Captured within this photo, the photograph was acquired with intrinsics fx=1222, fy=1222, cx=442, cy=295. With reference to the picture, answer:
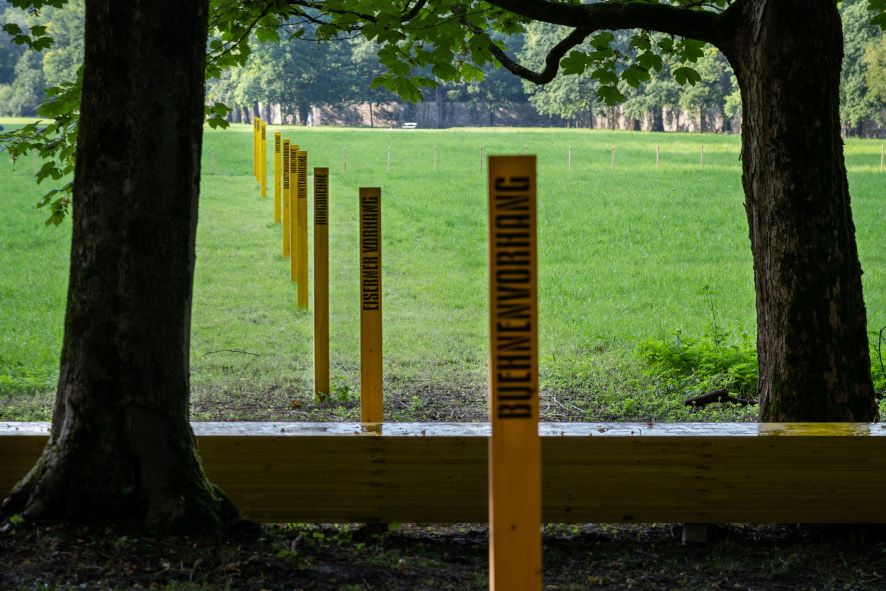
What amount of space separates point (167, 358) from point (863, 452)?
3199 millimetres

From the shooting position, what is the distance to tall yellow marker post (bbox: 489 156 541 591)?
3164 millimetres

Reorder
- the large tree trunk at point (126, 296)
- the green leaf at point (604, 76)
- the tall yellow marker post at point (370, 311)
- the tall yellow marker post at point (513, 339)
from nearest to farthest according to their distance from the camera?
1. the tall yellow marker post at point (513, 339)
2. the large tree trunk at point (126, 296)
3. the tall yellow marker post at point (370, 311)
4. the green leaf at point (604, 76)

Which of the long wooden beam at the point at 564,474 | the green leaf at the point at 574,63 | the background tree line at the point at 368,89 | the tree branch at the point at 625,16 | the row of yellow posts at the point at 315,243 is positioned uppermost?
the background tree line at the point at 368,89

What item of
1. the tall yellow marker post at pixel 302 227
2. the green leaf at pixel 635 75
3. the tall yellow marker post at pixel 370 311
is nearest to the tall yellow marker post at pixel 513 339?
the tall yellow marker post at pixel 370 311

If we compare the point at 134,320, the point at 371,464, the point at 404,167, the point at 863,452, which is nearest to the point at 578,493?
the point at 371,464

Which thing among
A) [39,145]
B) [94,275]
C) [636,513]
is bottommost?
[636,513]

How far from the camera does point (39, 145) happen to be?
9844mm

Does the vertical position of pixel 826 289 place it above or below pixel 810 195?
below

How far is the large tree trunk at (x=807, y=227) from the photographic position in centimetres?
681

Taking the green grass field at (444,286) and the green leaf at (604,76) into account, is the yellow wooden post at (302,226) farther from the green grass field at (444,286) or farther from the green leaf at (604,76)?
the green leaf at (604,76)

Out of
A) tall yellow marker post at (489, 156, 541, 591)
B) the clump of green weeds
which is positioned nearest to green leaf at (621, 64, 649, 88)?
the clump of green weeds

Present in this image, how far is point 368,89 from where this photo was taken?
77.4 m

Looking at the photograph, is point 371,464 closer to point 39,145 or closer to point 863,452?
point 863,452

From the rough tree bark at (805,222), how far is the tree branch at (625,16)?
18.8 inches
